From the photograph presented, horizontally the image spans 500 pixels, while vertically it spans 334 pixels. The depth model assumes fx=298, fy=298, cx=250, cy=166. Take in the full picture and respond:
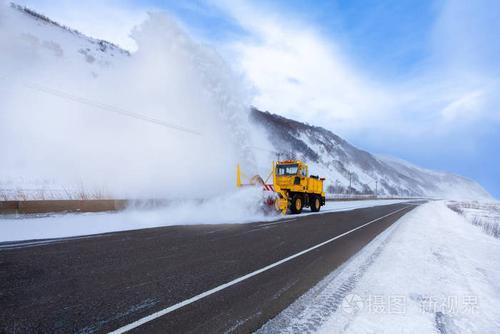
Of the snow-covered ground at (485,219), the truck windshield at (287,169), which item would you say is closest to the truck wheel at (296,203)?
the truck windshield at (287,169)

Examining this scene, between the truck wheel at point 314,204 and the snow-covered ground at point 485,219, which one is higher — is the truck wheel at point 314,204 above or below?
above

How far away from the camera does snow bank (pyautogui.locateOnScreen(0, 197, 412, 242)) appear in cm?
888

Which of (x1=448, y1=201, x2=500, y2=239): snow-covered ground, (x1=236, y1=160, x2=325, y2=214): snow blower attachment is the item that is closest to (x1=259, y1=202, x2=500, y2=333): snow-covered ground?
(x1=236, y1=160, x2=325, y2=214): snow blower attachment

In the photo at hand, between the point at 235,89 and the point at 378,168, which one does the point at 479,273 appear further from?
the point at 378,168

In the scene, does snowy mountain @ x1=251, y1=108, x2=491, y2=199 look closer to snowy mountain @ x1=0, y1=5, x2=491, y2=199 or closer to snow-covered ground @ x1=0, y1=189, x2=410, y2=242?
snowy mountain @ x1=0, y1=5, x2=491, y2=199

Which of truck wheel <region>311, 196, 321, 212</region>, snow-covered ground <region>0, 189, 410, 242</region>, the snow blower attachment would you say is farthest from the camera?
truck wheel <region>311, 196, 321, 212</region>

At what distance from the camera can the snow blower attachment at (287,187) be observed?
16.2 meters

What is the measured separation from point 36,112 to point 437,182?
737 ft

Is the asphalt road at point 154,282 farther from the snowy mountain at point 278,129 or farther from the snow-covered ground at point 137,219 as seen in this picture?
the snowy mountain at point 278,129

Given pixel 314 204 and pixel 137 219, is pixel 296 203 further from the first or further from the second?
pixel 137 219

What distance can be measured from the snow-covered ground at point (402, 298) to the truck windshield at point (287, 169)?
1171 cm

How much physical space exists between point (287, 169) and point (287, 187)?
121cm

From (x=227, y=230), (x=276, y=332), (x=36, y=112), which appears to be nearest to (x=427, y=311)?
(x=276, y=332)

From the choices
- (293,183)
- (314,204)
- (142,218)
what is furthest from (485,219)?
(142,218)
